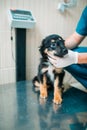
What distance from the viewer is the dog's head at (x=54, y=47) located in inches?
55.6

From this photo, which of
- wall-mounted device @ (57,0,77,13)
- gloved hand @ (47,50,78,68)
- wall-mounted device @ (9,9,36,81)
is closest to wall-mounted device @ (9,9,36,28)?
wall-mounted device @ (9,9,36,81)

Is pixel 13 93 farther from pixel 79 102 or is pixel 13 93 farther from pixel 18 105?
pixel 79 102

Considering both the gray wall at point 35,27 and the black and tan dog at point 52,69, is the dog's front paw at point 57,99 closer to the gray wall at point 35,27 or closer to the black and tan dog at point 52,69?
the black and tan dog at point 52,69

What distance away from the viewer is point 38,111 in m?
1.45

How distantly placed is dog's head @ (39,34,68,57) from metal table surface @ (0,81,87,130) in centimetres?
39

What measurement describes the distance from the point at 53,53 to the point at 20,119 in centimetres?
50

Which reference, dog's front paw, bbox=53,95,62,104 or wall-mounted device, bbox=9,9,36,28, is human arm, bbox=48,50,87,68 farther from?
wall-mounted device, bbox=9,9,36,28

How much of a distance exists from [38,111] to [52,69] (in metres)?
0.37

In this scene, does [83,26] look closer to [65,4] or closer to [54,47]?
[54,47]

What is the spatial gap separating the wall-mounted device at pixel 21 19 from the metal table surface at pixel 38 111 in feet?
1.94

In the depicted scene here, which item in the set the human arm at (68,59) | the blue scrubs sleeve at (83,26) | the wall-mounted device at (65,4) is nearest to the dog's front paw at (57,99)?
the human arm at (68,59)

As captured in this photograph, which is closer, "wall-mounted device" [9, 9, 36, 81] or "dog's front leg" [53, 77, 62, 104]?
"dog's front leg" [53, 77, 62, 104]

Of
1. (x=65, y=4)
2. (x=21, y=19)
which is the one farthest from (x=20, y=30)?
(x=65, y=4)

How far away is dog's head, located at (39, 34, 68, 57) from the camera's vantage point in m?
1.41
